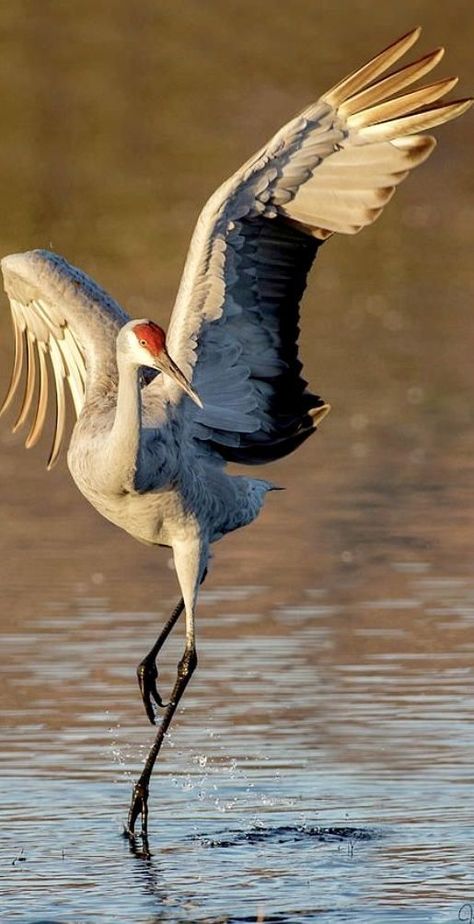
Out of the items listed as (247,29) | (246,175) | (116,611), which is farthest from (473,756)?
(247,29)

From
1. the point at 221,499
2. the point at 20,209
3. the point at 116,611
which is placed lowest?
the point at 20,209

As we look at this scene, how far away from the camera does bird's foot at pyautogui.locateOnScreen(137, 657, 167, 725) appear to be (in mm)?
10297

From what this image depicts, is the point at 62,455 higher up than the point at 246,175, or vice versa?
the point at 246,175

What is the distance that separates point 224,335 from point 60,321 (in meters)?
0.97

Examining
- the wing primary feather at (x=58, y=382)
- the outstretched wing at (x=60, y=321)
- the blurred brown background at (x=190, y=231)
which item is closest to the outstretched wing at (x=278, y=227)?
the outstretched wing at (x=60, y=321)

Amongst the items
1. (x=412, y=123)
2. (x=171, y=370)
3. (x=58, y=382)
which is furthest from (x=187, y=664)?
(x=412, y=123)

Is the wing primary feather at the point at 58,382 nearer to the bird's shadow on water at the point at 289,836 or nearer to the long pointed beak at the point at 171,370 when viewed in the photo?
the long pointed beak at the point at 171,370

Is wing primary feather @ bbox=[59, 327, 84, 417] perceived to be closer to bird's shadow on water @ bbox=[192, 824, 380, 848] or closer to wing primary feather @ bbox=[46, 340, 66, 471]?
wing primary feather @ bbox=[46, 340, 66, 471]

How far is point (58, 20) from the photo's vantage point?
4081 centimetres

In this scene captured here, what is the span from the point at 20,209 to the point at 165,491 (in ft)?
71.3

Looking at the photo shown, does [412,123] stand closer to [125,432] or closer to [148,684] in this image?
[125,432]

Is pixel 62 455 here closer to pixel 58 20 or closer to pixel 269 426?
pixel 269 426

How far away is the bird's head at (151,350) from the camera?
908cm

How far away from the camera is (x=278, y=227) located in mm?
9898
